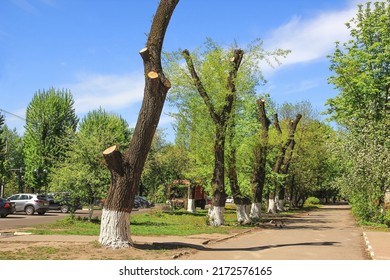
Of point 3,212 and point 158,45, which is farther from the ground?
point 158,45

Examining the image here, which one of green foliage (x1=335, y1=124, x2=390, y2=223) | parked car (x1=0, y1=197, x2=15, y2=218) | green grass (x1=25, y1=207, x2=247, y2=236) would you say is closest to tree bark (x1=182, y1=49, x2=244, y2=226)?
green grass (x1=25, y1=207, x2=247, y2=236)

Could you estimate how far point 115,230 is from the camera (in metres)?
12.3

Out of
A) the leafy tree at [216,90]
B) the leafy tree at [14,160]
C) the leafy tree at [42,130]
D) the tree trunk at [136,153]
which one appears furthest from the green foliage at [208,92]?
the leafy tree at [14,160]

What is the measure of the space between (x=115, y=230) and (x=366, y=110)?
2360cm

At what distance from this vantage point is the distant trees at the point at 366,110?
83.7ft

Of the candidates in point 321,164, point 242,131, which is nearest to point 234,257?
point 242,131

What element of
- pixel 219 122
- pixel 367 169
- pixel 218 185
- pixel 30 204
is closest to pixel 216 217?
pixel 218 185

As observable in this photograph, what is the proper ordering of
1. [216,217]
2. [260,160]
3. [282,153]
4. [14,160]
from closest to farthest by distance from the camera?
[216,217], [260,160], [282,153], [14,160]

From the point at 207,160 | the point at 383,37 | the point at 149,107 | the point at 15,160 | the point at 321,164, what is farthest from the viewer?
the point at 15,160

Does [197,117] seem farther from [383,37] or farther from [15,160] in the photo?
[15,160]

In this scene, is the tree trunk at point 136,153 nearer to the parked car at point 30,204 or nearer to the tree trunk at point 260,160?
the tree trunk at point 260,160

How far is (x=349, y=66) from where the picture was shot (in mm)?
33062

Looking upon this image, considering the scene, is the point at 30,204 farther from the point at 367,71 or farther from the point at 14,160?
the point at 14,160

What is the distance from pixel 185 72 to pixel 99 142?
218 inches
